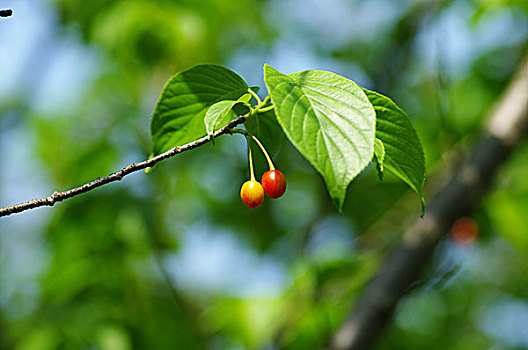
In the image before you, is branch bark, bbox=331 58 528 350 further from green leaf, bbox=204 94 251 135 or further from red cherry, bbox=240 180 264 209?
green leaf, bbox=204 94 251 135

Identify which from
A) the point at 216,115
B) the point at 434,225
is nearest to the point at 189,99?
the point at 216,115

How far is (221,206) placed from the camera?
3.64 meters

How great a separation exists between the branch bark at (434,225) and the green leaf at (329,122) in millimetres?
1541

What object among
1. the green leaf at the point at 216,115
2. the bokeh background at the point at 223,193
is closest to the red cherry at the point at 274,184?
the green leaf at the point at 216,115

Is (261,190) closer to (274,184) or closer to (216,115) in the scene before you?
(274,184)

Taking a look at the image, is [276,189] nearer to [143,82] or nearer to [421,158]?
[421,158]

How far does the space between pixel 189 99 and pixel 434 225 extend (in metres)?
1.51

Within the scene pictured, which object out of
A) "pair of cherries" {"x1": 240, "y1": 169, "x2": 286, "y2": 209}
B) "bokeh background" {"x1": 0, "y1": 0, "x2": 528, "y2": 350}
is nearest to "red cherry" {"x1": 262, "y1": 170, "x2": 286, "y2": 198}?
"pair of cherries" {"x1": 240, "y1": 169, "x2": 286, "y2": 209}

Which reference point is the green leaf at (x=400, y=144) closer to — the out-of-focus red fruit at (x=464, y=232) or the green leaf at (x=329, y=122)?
the green leaf at (x=329, y=122)

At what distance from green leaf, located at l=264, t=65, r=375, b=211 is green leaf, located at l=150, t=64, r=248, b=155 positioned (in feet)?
0.66

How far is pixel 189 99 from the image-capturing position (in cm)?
103

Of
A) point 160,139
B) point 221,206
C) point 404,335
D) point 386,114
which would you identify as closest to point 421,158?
point 386,114

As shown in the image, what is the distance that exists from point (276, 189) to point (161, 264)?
74.3 inches

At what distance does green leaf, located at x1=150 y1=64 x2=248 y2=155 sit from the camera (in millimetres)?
976
